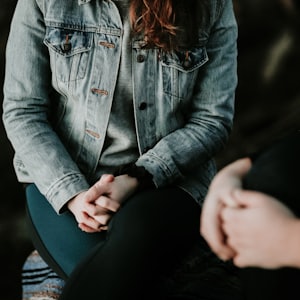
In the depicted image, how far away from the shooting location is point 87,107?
0.98 meters

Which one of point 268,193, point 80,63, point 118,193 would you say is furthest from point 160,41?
point 268,193

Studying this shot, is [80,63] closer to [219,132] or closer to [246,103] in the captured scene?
[219,132]

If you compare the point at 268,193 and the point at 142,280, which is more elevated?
the point at 268,193

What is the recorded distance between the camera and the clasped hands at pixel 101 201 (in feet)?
2.96

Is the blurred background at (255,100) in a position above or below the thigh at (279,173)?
below

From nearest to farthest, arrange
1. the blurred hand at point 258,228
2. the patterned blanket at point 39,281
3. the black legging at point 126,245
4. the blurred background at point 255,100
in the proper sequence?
1. the blurred hand at point 258,228
2. the black legging at point 126,245
3. the patterned blanket at point 39,281
4. the blurred background at point 255,100

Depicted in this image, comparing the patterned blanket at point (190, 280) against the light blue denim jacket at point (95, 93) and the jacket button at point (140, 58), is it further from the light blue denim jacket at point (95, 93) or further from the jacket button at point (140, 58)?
the jacket button at point (140, 58)

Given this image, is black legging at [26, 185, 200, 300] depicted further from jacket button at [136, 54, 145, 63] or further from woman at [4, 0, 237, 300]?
jacket button at [136, 54, 145, 63]

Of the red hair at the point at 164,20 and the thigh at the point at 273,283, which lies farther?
the red hair at the point at 164,20

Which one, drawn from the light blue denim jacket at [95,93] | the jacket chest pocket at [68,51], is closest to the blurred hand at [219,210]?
the light blue denim jacket at [95,93]

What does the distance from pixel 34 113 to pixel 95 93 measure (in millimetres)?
109

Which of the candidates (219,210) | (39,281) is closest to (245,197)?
(219,210)

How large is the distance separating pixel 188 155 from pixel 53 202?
23 centimetres

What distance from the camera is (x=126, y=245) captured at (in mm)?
808
